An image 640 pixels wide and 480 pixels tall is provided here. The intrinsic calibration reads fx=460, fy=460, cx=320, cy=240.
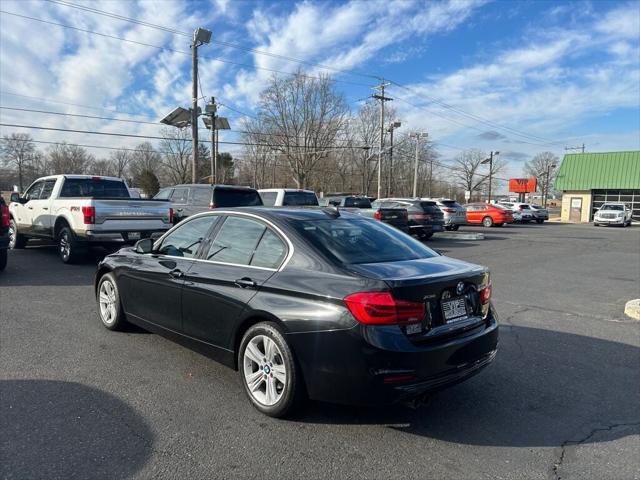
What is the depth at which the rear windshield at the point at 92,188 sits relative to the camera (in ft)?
36.2

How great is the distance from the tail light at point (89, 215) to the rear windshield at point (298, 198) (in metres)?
6.08

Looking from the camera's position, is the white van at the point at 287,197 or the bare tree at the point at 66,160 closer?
the white van at the point at 287,197

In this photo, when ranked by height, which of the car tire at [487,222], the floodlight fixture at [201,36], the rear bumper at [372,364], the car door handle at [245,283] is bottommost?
the car tire at [487,222]

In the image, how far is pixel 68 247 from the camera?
1002 centimetres

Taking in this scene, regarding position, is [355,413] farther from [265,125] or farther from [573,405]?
[265,125]

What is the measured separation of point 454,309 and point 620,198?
158 feet

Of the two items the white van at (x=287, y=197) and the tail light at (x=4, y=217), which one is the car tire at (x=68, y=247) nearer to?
the tail light at (x=4, y=217)

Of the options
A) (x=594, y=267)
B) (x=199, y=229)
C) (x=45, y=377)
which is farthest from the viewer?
(x=594, y=267)

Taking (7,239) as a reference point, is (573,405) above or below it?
below

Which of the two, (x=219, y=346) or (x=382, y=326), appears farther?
(x=219, y=346)

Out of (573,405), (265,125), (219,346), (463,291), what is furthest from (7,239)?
(265,125)

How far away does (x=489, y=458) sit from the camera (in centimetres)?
294

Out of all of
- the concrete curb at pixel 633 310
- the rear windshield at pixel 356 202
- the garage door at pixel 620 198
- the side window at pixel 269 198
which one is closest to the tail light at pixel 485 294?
the concrete curb at pixel 633 310

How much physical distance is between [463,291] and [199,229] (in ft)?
8.20
